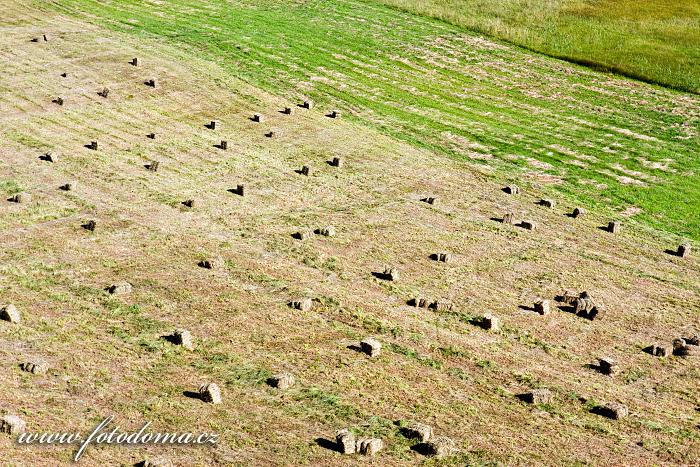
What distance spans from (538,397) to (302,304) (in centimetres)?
668

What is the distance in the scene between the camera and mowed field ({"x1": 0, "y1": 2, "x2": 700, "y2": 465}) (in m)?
18.2

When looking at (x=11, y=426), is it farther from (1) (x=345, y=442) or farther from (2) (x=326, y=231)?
(2) (x=326, y=231)

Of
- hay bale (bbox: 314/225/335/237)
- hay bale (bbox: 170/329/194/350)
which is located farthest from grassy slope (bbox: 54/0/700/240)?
hay bale (bbox: 170/329/194/350)

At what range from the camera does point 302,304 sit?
22.9m

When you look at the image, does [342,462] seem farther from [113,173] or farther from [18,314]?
[113,173]

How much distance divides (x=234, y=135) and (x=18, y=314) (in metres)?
17.9

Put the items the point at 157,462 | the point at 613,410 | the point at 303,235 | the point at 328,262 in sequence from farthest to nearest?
1. the point at 303,235
2. the point at 328,262
3. the point at 613,410
4. the point at 157,462

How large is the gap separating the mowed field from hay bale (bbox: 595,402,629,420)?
23 centimetres

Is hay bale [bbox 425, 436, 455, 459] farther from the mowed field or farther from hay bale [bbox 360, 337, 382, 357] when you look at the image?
hay bale [bbox 360, 337, 382, 357]

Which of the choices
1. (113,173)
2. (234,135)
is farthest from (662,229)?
(113,173)

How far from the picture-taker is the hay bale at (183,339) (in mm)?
20328

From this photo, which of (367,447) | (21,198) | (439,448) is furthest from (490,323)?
(21,198)

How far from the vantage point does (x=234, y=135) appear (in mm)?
37344

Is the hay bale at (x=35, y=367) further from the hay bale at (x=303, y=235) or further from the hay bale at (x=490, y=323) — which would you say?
the hay bale at (x=490, y=323)
